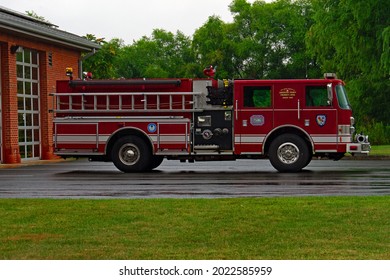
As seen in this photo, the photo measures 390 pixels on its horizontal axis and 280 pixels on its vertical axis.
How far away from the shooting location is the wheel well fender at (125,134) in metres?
22.6

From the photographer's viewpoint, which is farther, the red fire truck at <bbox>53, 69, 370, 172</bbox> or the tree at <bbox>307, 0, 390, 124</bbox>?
the tree at <bbox>307, 0, 390, 124</bbox>

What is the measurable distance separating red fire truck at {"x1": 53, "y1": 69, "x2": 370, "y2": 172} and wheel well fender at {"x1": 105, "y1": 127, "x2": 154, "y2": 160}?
0.03 m

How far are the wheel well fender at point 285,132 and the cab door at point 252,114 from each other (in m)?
0.13

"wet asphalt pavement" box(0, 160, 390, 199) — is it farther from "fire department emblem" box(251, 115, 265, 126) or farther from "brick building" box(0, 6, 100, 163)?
"brick building" box(0, 6, 100, 163)

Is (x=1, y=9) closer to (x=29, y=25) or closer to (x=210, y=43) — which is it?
(x=29, y=25)

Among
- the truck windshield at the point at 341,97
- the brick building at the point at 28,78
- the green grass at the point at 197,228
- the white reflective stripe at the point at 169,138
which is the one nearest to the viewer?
the green grass at the point at 197,228

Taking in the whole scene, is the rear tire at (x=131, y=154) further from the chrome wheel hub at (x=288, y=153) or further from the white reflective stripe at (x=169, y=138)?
the chrome wheel hub at (x=288, y=153)

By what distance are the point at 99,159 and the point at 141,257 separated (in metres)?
14.5

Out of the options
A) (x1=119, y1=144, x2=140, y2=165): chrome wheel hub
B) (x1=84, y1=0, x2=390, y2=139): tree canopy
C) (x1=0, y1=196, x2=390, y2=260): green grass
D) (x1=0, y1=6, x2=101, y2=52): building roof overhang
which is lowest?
(x1=0, y1=196, x2=390, y2=260): green grass

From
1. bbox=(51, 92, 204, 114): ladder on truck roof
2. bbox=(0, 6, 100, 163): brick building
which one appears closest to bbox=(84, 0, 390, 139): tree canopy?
bbox=(0, 6, 100, 163): brick building

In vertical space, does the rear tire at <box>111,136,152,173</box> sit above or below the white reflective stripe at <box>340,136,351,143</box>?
below

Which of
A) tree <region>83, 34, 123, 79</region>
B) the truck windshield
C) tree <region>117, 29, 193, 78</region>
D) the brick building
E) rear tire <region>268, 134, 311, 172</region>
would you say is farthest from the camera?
tree <region>117, 29, 193, 78</region>

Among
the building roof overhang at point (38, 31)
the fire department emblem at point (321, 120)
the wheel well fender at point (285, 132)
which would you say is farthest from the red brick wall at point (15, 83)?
the fire department emblem at point (321, 120)

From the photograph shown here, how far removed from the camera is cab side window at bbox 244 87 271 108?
22.3 metres
